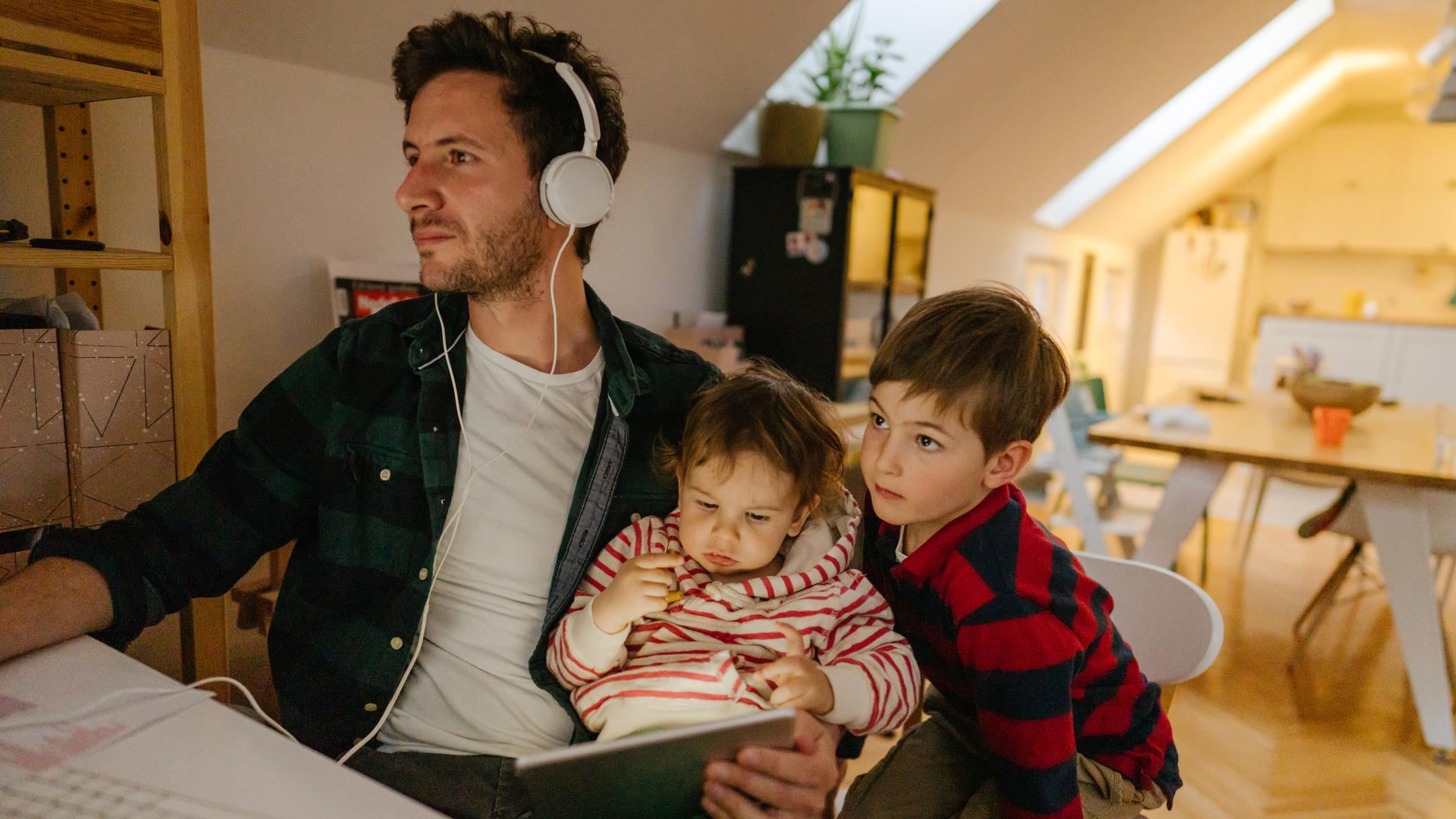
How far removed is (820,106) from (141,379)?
7.77ft

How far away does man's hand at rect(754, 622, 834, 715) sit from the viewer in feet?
3.04

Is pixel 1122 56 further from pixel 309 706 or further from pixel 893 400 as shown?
pixel 309 706

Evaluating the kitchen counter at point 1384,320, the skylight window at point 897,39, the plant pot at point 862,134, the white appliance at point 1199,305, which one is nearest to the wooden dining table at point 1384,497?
the plant pot at point 862,134

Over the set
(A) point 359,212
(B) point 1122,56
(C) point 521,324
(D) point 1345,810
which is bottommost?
(D) point 1345,810

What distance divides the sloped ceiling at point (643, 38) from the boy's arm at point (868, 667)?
1.51 m

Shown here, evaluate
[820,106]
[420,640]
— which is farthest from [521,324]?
[820,106]

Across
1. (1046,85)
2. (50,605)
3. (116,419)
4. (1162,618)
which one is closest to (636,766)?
(50,605)

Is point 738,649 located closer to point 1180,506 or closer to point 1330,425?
point 1180,506

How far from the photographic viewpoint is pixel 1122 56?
3.87 metres

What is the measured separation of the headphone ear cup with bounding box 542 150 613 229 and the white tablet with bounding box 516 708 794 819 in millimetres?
800

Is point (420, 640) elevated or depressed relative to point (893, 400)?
depressed

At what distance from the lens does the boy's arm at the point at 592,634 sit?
40.4 inches

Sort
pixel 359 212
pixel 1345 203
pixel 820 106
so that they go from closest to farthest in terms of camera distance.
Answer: pixel 359 212 < pixel 820 106 < pixel 1345 203

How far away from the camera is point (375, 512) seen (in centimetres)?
118
